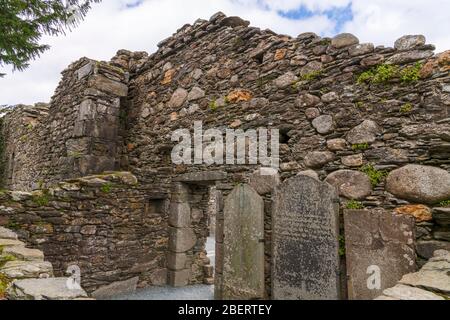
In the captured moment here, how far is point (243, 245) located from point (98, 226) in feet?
8.41

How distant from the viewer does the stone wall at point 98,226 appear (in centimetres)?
435

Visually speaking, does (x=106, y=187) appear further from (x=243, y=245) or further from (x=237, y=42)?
(x=237, y=42)

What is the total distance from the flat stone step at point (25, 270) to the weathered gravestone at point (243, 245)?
7.34 feet

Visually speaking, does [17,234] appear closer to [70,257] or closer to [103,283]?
[70,257]

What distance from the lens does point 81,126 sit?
5.91 metres

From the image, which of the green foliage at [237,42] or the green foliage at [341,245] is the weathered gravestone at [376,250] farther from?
the green foliage at [237,42]

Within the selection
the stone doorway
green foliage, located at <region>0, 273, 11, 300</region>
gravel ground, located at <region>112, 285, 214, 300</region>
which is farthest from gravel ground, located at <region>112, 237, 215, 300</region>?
green foliage, located at <region>0, 273, 11, 300</region>

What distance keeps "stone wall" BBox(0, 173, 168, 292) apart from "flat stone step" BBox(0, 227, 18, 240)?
216 millimetres

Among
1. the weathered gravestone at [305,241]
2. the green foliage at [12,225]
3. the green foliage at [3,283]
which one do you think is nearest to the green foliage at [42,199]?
the green foliage at [12,225]

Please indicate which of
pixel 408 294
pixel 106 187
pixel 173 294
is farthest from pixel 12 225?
pixel 408 294

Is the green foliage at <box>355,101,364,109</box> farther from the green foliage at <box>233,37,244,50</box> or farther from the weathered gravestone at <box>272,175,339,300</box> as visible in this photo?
the green foliage at <box>233,37,244,50</box>

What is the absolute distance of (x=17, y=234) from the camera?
4.12 m

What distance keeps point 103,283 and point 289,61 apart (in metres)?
4.53
